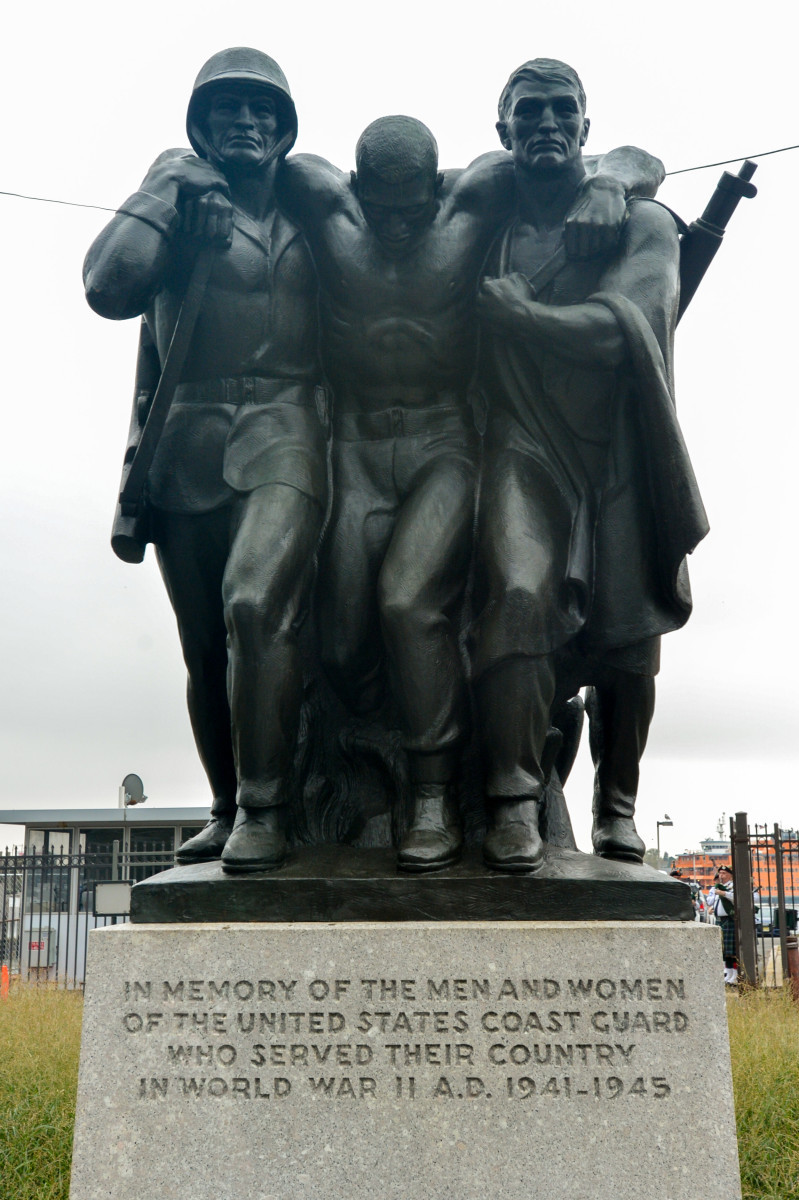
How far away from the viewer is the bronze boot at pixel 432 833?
11.6 feet

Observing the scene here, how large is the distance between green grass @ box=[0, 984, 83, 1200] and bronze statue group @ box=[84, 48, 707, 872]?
8.75ft

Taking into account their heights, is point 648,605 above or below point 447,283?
below

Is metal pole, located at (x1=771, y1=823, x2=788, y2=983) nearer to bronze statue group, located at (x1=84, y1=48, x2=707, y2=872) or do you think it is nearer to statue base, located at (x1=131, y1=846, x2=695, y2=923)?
bronze statue group, located at (x1=84, y1=48, x2=707, y2=872)

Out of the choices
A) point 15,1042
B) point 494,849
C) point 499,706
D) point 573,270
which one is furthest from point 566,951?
point 15,1042

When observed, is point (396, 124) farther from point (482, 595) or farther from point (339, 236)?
point (482, 595)

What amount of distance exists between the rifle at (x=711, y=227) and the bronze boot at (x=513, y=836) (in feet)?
6.20

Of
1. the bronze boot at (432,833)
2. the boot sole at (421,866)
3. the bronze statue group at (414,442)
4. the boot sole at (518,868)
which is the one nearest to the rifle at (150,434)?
the bronze statue group at (414,442)

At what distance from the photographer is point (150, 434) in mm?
3998

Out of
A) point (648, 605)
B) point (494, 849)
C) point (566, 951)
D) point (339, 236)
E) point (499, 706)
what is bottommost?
point (566, 951)

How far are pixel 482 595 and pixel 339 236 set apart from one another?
4.58ft

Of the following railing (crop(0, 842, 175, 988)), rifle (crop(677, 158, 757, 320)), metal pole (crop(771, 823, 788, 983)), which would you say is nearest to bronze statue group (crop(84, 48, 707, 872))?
rifle (crop(677, 158, 757, 320))

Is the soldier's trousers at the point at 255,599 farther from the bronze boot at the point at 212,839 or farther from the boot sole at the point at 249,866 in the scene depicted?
the bronze boot at the point at 212,839

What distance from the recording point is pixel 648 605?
3.87m

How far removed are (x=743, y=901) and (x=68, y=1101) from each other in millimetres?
9386
